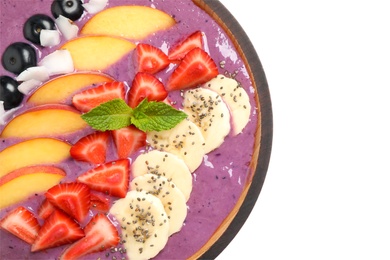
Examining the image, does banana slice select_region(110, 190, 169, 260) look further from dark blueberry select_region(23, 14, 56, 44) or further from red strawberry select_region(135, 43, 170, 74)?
dark blueberry select_region(23, 14, 56, 44)

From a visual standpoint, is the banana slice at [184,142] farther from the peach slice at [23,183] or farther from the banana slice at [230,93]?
the peach slice at [23,183]

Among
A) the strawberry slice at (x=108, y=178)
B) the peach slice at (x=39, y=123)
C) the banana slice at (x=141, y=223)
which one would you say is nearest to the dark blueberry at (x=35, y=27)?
the peach slice at (x=39, y=123)

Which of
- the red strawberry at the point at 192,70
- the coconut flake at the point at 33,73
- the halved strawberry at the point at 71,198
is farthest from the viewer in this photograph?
the red strawberry at the point at 192,70

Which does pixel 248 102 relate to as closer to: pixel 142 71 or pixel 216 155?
pixel 216 155

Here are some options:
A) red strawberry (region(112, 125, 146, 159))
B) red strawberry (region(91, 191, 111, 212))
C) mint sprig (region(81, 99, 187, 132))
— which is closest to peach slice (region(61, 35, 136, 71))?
mint sprig (region(81, 99, 187, 132))

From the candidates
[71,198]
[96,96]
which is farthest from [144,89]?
[71,198]

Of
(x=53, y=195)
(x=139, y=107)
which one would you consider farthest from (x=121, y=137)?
(x=53, y=195)

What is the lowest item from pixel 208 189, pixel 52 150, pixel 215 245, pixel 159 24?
pixel 215 245
